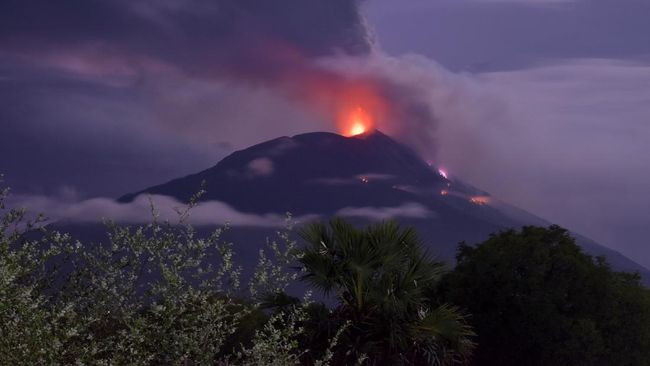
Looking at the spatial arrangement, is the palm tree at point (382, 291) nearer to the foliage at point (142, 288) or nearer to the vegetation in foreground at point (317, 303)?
the vegetation in foreground at point (317, 303)

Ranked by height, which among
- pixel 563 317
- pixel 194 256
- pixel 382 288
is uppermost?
pixel 194 256

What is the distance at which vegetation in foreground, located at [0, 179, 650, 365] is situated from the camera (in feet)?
39.5

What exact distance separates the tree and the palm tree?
10.3 meters

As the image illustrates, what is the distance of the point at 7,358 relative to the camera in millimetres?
10828

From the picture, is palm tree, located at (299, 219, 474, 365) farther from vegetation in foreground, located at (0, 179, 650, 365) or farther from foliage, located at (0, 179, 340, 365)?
foliage, located at (0, 179, 340, 365)

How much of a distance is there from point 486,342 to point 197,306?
23068 millimetres

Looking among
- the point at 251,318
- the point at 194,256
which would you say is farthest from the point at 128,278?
the point at 251,318

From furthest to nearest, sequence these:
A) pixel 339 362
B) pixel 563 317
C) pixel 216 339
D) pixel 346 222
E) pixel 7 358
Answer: pixel 563 317, pixel 346 222, pixel 339 362, pixel 216 339, pixel 7 358

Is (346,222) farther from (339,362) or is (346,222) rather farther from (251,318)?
(251,318)

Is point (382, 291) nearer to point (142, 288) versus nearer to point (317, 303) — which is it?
point (317, 303)

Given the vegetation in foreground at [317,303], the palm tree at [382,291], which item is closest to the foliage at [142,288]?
the vegetation in foreground at [317,303]

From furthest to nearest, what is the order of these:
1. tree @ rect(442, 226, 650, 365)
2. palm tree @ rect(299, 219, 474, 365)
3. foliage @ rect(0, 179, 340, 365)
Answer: tree @ rect(442, 226, 650, 365), palm tree @ rect(299, 219, 474, 365), foliage @ rect(0, 179, 340, 365)

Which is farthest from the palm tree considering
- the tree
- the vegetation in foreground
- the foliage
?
the tree

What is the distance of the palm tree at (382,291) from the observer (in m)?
22.2
